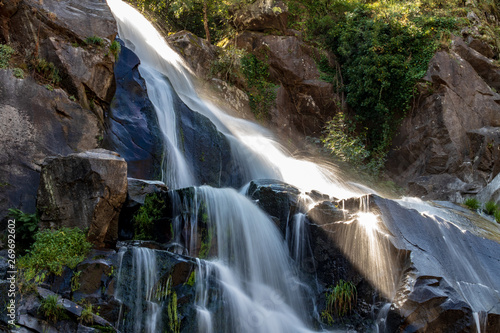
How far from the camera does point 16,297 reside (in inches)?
179

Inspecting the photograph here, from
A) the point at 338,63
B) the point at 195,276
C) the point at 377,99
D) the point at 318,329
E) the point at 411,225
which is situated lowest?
the point at 318,329

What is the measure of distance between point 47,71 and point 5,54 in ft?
2.74

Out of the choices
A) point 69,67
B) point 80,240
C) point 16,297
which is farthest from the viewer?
point 69,67

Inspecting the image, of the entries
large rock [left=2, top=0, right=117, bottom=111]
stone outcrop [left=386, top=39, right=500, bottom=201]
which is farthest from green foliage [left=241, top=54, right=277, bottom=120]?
large rock [left=2, top=0, right=117, bottom=111]

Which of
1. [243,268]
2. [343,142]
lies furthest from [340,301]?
[343,142]

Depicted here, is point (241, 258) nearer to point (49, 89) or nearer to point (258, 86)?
point (49, 89)

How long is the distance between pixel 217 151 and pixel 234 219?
3.72 meters

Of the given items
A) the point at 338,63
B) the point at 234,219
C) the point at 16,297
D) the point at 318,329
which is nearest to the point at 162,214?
→ the point at 234,219

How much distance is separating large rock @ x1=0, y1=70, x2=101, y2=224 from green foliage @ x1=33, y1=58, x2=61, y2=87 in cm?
31

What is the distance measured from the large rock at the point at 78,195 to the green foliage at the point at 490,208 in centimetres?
993

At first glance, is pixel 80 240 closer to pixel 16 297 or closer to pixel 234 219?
pixel 16 297

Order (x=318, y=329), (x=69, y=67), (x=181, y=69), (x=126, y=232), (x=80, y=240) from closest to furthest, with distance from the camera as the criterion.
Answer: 1. (x=80, y=240)
2. (x=318, y=329)
3. (x=126, y=232)
4. (x=69, y=67)
5. (x=181, y=69)


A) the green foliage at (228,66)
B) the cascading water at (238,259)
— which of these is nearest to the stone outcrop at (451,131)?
the cascading water at (238,259)

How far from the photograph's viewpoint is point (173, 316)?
5570 millimetres
